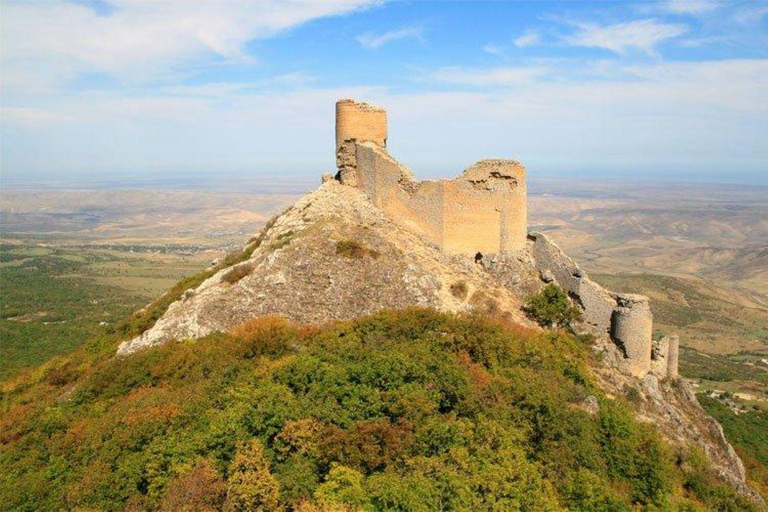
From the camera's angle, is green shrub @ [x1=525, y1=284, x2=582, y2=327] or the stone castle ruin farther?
the stone castle ruin

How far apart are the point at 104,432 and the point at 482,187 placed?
49.5 feet

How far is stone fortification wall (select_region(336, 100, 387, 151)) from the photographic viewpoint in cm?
2369

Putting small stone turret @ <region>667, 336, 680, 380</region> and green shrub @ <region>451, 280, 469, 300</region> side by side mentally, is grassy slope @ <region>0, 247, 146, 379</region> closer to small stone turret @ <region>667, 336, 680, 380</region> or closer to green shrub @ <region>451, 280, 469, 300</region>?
green shrub @ <region>451, 280, 469, 300</region>

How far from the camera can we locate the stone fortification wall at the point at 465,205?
22.1 m

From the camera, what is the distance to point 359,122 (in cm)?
2380

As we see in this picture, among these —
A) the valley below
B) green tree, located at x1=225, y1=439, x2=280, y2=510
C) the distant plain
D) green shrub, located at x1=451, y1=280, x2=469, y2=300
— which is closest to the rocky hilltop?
green shrub, located at x1=451, y1=280, x2=469, y2=300

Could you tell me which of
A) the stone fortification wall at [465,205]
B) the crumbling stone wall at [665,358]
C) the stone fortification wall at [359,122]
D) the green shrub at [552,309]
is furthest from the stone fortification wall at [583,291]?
the stone fortification wall at [359,122]

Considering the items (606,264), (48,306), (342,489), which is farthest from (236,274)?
(606,264)

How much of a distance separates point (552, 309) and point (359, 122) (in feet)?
35.3

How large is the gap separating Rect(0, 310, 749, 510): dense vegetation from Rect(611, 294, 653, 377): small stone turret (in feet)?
14.7

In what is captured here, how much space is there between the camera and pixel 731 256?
443 feet

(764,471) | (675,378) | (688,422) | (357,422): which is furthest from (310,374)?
(764,471)

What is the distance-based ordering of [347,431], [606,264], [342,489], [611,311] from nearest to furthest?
[342,489] < [347,431] < [611,311] < [606,264]

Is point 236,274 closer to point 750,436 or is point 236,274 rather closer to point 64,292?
point 750,436
